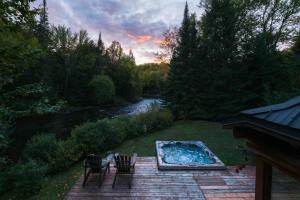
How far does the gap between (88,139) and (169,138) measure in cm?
478

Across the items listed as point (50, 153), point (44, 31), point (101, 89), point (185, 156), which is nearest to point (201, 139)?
point (185, 156)

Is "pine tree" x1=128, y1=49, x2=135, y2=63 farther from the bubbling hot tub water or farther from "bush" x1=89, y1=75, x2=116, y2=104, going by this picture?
the bubbling hot tub water

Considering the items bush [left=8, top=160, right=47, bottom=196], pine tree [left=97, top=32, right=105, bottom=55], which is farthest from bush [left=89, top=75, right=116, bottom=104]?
bush [left=8, top=160, right=47, bottom=196]

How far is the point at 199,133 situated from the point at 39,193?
31.4 ft

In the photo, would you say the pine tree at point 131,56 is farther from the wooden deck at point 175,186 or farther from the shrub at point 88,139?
the wooden deck at point 175,186

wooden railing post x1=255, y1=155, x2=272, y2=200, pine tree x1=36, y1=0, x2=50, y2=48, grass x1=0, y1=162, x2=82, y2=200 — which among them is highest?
pine tree x1=36, y1=0, x2=50, y2=48

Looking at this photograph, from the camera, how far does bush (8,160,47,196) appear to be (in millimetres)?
6160

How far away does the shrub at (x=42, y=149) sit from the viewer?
805cm

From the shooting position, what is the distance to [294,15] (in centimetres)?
2062

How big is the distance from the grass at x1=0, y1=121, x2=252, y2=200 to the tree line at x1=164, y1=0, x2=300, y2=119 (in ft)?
6.67

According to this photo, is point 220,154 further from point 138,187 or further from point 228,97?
point 228,97

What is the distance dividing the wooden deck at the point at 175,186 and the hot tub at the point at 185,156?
0.29 meters

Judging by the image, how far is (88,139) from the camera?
9.59m

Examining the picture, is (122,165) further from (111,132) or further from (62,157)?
(111,132)
